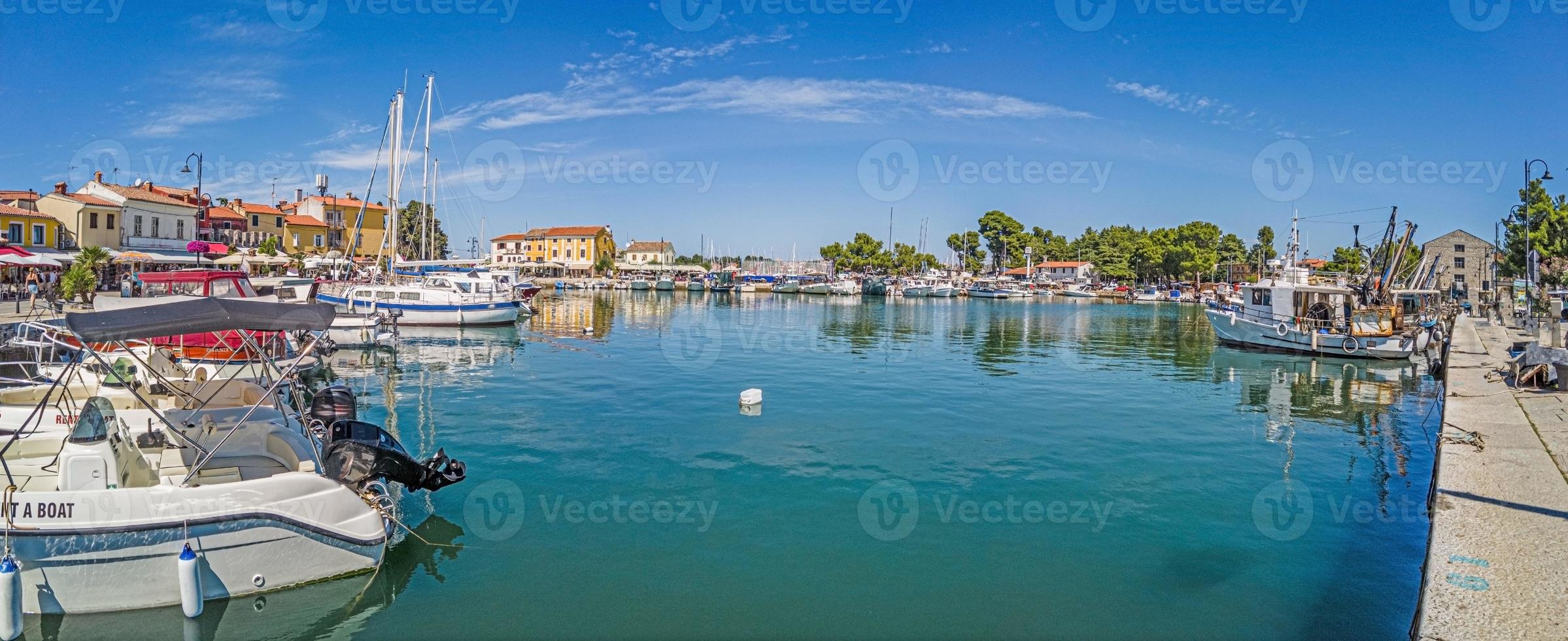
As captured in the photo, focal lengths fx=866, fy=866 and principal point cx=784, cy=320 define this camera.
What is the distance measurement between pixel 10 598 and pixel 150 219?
186 feet

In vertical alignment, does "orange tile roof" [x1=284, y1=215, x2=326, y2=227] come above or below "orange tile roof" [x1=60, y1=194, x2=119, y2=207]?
above

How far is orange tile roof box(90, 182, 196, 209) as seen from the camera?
2008 inches

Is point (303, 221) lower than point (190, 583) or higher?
higher

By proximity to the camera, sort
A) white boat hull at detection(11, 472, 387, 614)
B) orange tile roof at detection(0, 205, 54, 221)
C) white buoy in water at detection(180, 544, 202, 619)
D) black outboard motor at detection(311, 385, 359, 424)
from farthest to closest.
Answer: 1. orange tile roof at detection(0, 205, 54, 221)
2. black outboard motor at detection(311, 385, 359, 424)
3. white buoy in water at detection(180, 544, 202, 619)
4. white boat hull at detection(11, 472, 387, 614)

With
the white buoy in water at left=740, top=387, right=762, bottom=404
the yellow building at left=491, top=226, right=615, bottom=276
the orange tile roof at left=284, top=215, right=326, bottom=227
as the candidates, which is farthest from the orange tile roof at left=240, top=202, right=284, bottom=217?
the white buoy in water at left=740, top=387, right=762, bottom=404

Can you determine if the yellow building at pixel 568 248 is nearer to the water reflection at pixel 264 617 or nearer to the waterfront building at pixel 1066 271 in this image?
the waterfront building at pixel 1066 271

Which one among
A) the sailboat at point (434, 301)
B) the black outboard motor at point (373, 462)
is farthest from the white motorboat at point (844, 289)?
the black outboard motor at point (373, 462)

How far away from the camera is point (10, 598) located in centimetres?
731

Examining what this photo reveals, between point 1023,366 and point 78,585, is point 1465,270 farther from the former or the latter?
point 78,585

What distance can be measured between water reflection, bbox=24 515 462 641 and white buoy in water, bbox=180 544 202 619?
141mm

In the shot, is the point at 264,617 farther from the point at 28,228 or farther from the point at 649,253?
the point at 649,253

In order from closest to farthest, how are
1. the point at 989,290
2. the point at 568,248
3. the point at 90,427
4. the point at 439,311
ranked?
the point at 90,427
the point at 439,311
the point at 989,290
the point at 568,248

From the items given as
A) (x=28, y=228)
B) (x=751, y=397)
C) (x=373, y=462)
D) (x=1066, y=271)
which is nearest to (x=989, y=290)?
(x=1066, y=271)

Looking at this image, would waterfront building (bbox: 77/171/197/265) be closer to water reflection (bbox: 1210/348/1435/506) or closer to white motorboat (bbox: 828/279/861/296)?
water reflection (bbox: 1210/348/1435/506)
